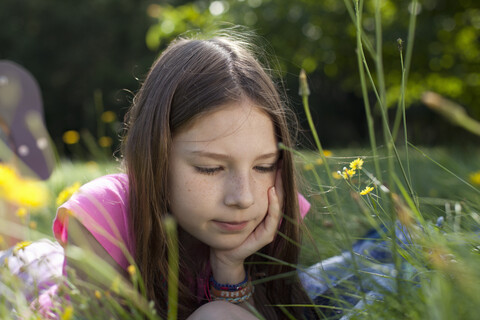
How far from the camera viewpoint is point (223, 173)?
131cm

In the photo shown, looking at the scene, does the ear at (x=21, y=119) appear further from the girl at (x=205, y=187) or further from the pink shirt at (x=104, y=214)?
the girl at (x=205, y=187)

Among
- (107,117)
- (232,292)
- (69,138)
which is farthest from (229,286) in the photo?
(69,138)

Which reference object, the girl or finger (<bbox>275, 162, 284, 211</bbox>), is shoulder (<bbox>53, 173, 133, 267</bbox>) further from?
finger (<bbox>275, 162, 284, 211</bbox>)

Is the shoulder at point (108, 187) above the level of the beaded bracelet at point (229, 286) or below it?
above

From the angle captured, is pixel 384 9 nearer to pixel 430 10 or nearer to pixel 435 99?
pixel 430 10

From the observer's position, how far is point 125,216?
5.03ft

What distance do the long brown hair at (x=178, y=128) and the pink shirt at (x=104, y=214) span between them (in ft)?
0.13

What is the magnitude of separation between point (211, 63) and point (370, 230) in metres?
1.04

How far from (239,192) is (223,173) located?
0.07 m

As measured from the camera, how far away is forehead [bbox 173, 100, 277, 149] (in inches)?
51.6

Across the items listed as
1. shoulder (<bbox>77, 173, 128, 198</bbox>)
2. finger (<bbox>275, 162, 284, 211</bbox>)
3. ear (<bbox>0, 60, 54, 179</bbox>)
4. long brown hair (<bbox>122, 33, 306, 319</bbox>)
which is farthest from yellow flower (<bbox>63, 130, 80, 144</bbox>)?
finger (<bbox>275, 162, 284, 211</bbox>)

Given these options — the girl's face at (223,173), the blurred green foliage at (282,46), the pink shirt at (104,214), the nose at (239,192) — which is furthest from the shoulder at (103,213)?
the blurred green foliage at (282,46)

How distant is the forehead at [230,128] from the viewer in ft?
4.30

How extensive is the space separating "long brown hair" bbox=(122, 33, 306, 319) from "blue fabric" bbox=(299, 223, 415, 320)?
0.43 ft
